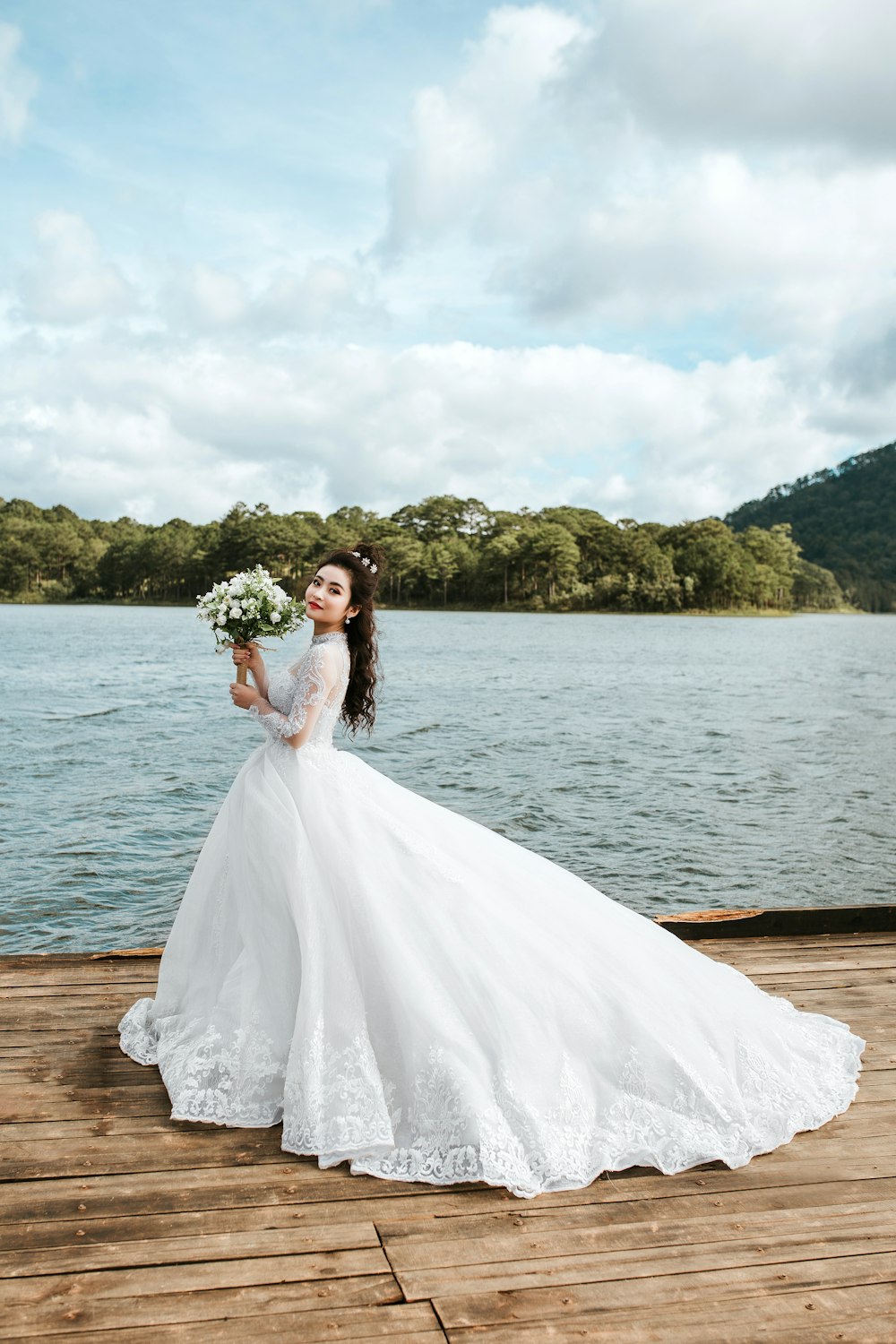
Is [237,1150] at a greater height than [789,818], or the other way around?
[237,1150]

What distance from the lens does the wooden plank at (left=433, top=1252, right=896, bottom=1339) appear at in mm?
2371

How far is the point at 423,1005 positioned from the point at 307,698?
115cm

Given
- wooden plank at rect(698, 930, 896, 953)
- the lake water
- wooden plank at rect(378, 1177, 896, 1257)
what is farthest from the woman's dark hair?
the lake water

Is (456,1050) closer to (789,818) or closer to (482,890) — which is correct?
(482,890)

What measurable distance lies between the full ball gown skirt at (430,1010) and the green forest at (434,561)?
268 feet

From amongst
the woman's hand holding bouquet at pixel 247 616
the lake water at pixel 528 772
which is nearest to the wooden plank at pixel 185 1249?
the woman's hand holding bouquet at pixel 247 616

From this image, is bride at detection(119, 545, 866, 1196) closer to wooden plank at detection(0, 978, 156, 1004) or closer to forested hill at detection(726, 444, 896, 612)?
wooden plank at detection(0, 978, 156, 1004)

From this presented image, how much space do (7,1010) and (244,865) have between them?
1334 millimetres

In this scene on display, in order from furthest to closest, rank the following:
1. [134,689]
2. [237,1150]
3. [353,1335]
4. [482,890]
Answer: [134,689]
[482,890]
[237,1150]
[353,1335]

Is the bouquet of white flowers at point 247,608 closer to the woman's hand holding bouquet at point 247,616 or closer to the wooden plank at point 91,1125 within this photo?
the woman's hand holding bouquet at point 247,616

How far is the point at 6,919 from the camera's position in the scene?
9.16 meters

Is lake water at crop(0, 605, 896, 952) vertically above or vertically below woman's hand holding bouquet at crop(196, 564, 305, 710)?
below

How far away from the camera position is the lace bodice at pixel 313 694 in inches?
145

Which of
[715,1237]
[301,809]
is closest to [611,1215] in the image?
[715,1237]
